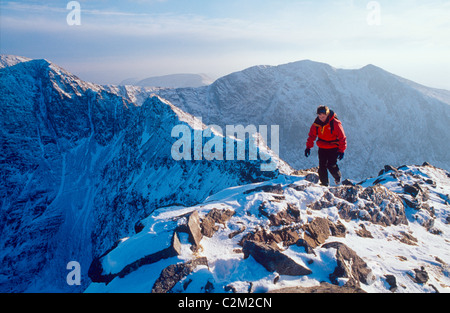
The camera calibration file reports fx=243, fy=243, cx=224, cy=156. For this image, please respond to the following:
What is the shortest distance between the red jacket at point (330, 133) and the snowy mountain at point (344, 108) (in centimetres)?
12778

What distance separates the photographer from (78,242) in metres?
93.1

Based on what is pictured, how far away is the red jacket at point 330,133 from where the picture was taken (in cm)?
1409

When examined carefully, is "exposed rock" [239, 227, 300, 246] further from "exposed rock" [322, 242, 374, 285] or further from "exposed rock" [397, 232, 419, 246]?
"exposed rock" [397, 232, 419, 246]

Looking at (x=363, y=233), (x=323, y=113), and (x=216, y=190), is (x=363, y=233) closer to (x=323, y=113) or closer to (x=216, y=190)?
(x=323, y=113)

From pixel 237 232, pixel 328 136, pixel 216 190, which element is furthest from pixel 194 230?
pixel 216 190

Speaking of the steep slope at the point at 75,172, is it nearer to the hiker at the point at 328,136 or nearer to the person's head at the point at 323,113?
the hiker at the point at 328,136

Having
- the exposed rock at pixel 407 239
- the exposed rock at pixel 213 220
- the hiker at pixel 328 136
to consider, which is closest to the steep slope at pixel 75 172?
the exposed rock at pixel 407 239

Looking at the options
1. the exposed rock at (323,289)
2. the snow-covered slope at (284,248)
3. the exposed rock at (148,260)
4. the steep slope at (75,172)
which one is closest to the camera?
the exposed rock at (323,289)

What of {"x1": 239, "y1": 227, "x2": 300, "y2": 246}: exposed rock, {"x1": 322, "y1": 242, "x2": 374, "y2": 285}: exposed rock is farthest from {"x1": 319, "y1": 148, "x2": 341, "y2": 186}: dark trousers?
{"x1": 239, "y1": 227, "x2": 300, "y2": 246}: exposed rock

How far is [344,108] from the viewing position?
6781 inches

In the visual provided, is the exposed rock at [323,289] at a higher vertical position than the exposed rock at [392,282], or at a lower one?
higher
